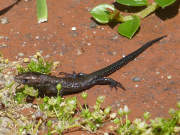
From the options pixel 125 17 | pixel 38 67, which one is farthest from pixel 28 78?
pixel 125 17

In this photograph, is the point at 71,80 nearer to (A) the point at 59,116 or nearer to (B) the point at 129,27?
(A) the point at 59,116

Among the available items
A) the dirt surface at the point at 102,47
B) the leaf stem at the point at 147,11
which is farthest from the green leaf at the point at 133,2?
the dirt surface at the point at 102,47

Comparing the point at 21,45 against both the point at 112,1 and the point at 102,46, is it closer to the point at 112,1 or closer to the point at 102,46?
the point at 102,46

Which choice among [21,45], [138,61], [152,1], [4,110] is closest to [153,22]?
[152,1]

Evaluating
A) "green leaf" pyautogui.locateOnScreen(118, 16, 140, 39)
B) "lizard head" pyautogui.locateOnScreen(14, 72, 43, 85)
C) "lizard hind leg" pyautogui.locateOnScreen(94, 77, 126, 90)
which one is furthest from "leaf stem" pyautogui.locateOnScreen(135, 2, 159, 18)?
"lizard head" pyautogui.locateOnScreen(14, 72, 43, 85)

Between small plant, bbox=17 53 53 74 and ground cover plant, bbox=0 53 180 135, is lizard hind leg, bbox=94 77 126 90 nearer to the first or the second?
ground cover plant, bbox=0 53 180 135
